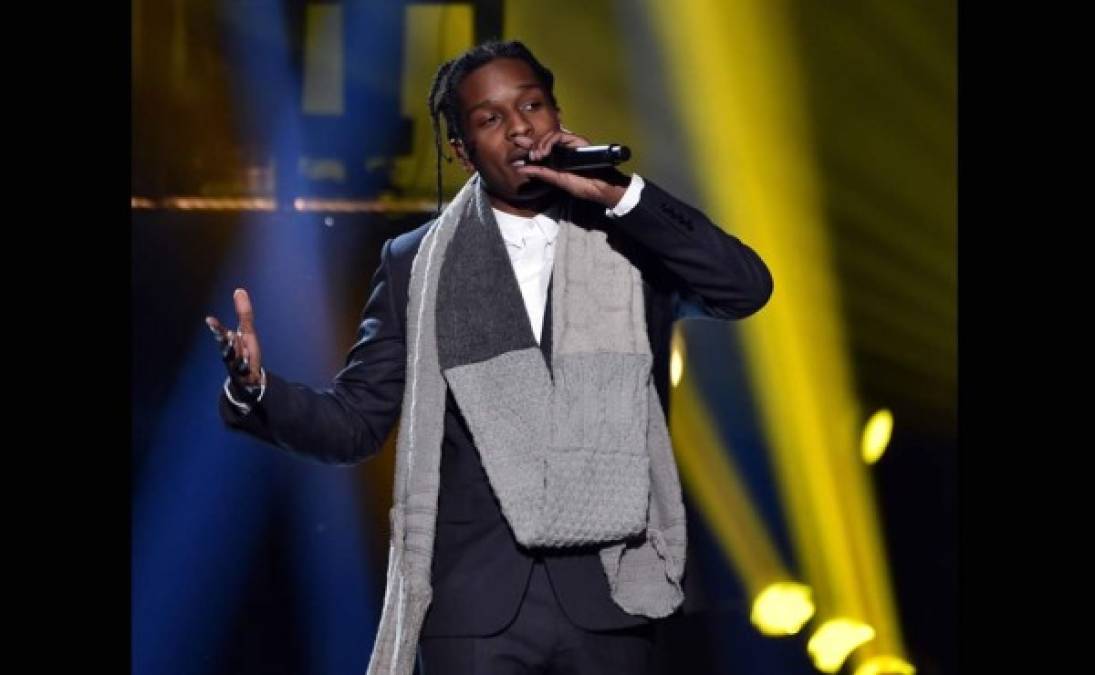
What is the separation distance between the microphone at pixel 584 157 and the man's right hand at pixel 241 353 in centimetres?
50

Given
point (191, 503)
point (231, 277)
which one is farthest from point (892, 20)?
point (191, 503)

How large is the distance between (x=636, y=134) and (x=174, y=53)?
110 centimetres

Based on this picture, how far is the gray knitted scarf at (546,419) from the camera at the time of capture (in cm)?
247

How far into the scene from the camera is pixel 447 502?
2537mm

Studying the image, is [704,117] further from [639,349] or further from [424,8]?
[639,349]

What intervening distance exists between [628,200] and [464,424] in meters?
0.42

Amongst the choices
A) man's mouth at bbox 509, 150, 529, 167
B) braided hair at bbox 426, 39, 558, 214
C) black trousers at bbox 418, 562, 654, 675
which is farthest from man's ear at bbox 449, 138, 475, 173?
black trousers at bbox 418, 562, 654, 675

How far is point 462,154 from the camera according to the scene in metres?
2.80

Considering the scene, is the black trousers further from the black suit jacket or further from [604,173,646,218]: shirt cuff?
[604,173,646,218]: shirt cuff

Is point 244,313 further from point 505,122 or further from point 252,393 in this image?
point 505,122

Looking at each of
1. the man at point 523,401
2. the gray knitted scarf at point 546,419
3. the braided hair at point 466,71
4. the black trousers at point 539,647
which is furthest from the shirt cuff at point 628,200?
the black trousers at point 539,647

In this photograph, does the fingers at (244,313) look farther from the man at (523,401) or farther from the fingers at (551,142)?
the fingers at (551,142)

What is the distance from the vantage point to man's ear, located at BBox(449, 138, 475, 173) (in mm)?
2760

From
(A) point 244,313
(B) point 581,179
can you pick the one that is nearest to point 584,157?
(B) point 581,179
